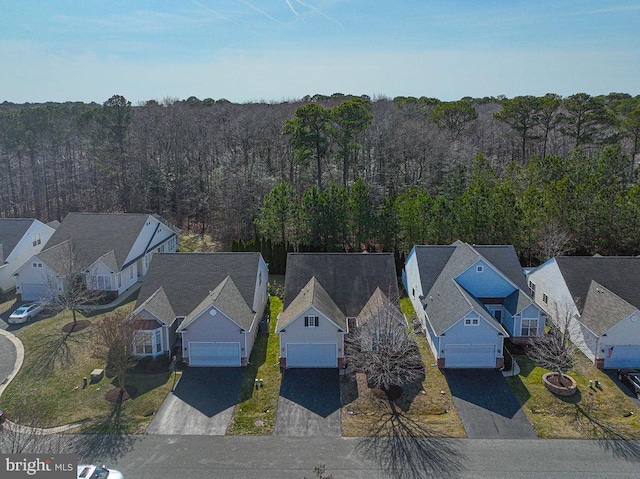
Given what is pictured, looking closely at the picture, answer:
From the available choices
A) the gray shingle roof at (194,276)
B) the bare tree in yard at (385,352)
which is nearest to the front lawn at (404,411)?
the bare tree in yard at (385,352)

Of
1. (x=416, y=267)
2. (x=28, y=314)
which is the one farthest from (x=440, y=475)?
(x=28, y=314)

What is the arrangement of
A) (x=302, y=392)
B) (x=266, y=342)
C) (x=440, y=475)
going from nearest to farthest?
(x=440, y=475), (x=302, y=392), (x=266, y=342)

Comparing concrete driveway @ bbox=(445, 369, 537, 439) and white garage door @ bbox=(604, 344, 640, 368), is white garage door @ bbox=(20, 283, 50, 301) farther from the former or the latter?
white garage door @ bbox=(604, 344, 640, 368)

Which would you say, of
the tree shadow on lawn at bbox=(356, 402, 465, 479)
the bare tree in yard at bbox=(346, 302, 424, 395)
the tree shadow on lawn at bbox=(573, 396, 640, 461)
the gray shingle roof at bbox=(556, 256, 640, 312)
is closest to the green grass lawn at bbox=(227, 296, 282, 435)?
the bare tree in yard at bbox=(346, 302, 424, 395)

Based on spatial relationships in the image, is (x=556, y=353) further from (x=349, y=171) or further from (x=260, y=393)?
(x=349, y=171)

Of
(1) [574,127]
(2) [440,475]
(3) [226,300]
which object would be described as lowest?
(2) [440,475]

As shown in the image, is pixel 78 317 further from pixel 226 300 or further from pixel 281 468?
pixel 281 468
